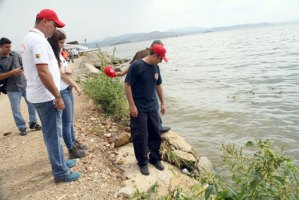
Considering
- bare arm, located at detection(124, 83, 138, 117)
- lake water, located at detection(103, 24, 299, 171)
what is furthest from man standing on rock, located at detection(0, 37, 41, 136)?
lake water, located at detection(103, 24, 299, 171)

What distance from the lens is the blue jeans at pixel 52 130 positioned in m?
3.81

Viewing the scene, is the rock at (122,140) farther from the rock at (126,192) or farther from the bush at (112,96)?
the rock at (126,192)

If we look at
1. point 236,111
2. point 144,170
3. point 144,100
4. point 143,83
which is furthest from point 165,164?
point 236,111

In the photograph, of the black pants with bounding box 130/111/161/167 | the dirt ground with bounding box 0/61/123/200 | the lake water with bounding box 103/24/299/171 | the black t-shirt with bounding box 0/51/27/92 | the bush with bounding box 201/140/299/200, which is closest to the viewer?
the bush with bounding box 201/140/299/200

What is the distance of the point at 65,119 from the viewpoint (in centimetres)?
477

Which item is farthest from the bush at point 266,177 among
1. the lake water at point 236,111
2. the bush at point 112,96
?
the bush at point 112,96

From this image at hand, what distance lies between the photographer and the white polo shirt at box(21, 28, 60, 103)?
3467mm

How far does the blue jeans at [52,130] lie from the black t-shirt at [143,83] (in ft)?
3.77

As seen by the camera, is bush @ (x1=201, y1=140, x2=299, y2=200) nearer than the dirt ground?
Yes

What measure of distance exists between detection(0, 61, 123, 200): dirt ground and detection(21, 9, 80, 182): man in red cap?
0.35m

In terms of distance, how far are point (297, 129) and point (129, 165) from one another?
493 centimetres

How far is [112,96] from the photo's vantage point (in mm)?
7199

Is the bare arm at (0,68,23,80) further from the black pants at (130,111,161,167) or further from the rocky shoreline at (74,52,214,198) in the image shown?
the black pants at (130,111,161,167)

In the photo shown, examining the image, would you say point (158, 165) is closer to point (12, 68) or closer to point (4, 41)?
point (12, 68)
